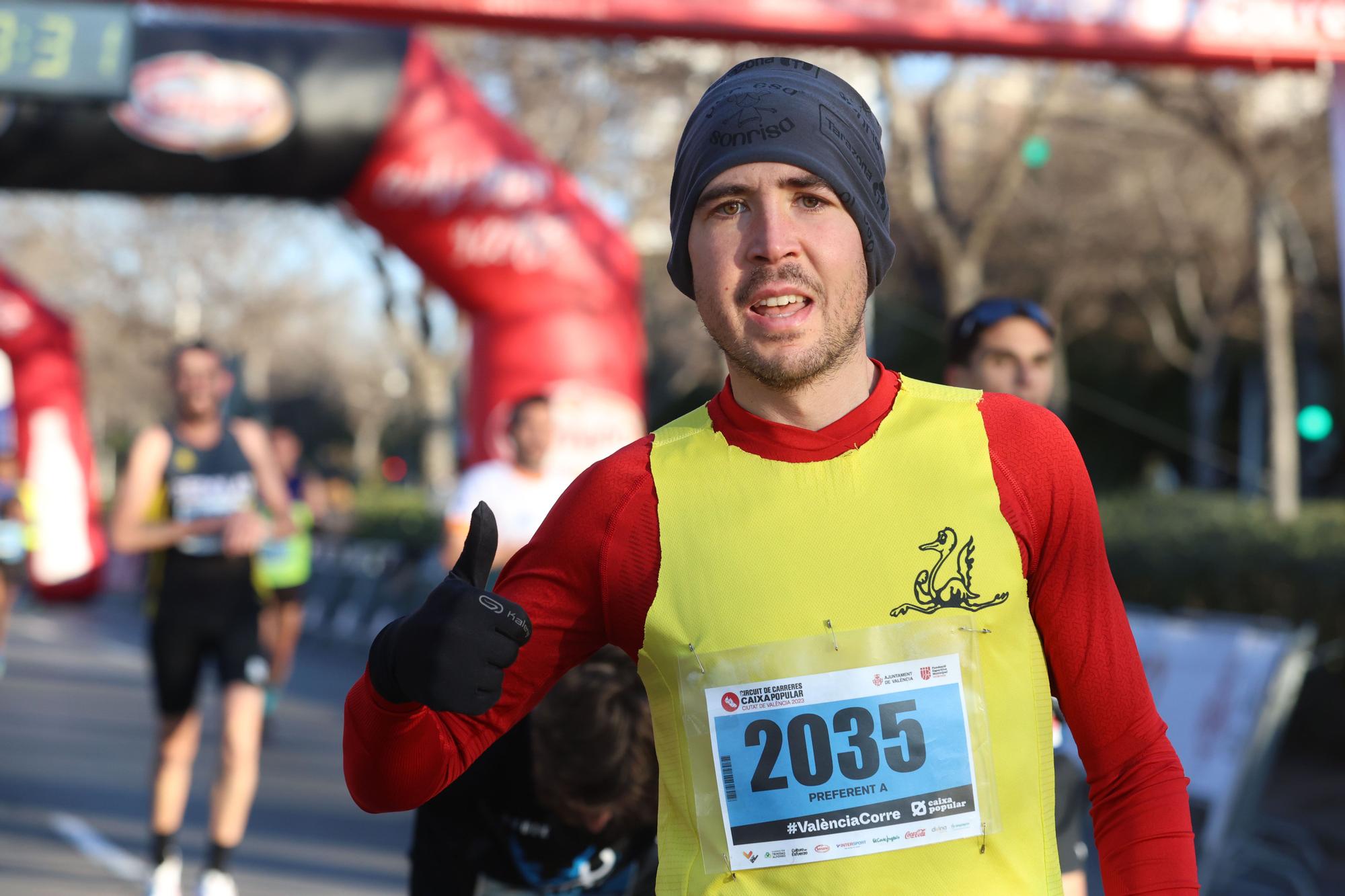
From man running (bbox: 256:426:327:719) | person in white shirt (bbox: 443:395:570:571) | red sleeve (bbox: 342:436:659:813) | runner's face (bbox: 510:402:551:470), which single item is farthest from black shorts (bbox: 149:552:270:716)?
red sleeve (bbox: 342:436:659:813)

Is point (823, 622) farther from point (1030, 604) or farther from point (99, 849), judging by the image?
point (99, 849)

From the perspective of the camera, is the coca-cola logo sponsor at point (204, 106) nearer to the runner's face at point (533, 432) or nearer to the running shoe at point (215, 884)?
the runner's face at point (533, 432)

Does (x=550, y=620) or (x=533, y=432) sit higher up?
(x=533, y=432)

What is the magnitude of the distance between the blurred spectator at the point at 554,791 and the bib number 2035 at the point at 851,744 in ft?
3.33

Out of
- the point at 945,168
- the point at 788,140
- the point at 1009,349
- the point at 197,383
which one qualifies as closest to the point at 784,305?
the point at 788,140

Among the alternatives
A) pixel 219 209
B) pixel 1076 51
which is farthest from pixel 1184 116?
pixel 219 209

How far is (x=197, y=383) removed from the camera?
5898 mm

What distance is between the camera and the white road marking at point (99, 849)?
6133 millimetres

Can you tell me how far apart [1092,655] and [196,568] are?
15.4ft

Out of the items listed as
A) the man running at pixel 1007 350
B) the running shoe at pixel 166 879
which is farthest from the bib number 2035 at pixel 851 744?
the running shoe at pixel 166 879

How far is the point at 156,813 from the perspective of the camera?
18.2 ft

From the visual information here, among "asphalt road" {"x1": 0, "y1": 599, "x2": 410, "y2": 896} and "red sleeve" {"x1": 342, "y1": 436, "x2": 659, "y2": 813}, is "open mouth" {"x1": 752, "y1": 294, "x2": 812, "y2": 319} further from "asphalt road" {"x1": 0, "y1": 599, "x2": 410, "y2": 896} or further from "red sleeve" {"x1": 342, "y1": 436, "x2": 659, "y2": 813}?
"asphalt road" {"x1": 0, "y1": 599, "x2": 410, "y2": 896}

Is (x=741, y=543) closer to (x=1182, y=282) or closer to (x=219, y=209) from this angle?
(x=1182, y=282)

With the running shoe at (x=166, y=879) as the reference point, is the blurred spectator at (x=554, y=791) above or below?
below
